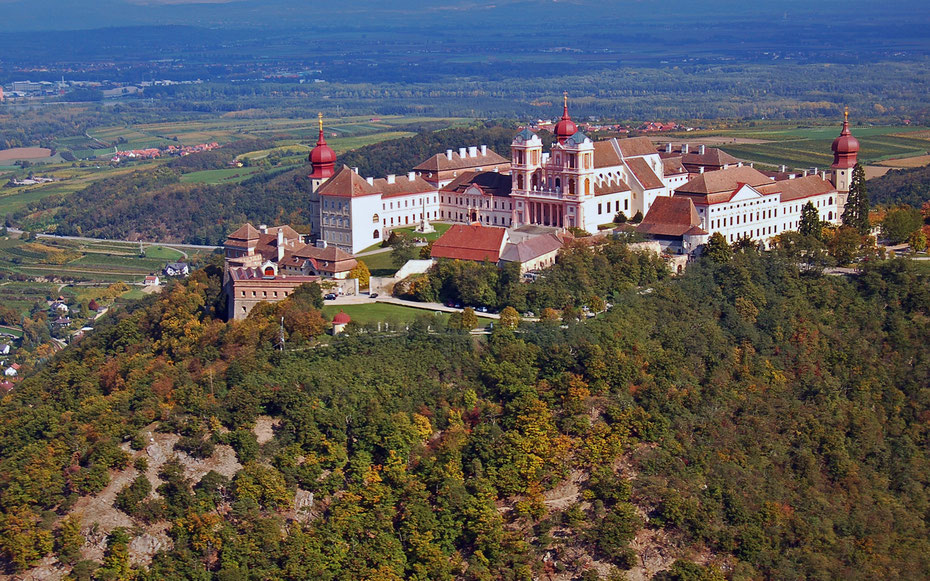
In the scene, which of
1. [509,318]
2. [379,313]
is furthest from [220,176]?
[509,318]

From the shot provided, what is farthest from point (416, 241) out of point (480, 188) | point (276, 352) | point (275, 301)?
point (276, 352)

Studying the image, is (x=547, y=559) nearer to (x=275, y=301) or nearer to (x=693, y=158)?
(x=275, y=301)

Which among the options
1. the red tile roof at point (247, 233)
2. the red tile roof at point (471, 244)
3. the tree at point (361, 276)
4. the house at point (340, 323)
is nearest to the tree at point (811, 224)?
the red tile roof at point (471, 244)

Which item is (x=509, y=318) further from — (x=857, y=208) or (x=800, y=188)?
(x=857, y=208)

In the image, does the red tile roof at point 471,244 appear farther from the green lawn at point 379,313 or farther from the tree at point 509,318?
the tree at point 509,318

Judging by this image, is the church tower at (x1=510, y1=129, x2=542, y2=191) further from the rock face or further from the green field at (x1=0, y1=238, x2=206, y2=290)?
the green field at (x1=0, y1=238, x2=206, y2=290)
